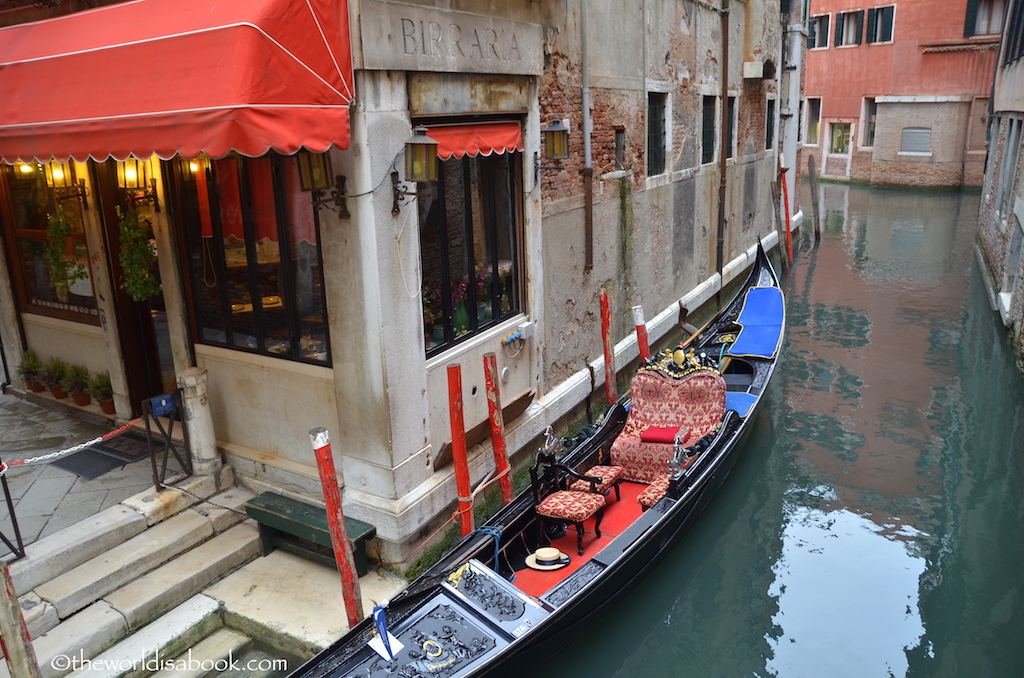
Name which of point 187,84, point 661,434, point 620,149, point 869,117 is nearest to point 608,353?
point 661,434

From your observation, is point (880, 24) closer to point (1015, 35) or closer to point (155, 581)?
point (1015, 35)

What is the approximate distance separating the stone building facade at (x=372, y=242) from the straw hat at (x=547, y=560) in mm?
635

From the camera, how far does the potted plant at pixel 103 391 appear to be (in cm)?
542

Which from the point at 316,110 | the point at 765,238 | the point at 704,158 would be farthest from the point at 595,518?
the point at 765,238

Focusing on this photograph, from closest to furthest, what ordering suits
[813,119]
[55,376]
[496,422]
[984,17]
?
[496,422] → [55,376] → [984,17] → [813,119]

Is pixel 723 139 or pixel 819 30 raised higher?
pixel 819 30

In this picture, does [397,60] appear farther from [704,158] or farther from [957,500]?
[704,158]

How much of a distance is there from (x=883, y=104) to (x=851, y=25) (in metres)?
2.82

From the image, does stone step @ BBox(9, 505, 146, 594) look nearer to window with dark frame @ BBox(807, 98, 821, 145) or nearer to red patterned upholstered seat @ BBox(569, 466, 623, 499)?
red patterned upholstered seat @ BBox(569, 466, 623, 499)

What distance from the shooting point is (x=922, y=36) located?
822 inches

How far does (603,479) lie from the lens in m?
4.86

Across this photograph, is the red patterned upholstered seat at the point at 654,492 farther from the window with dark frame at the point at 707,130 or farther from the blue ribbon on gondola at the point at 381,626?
the window with dark frame at the point at 707,130

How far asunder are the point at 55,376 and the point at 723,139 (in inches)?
315

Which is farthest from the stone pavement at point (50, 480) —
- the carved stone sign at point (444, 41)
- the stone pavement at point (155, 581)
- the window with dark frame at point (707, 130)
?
the window with dark frame at point (707, 130)
